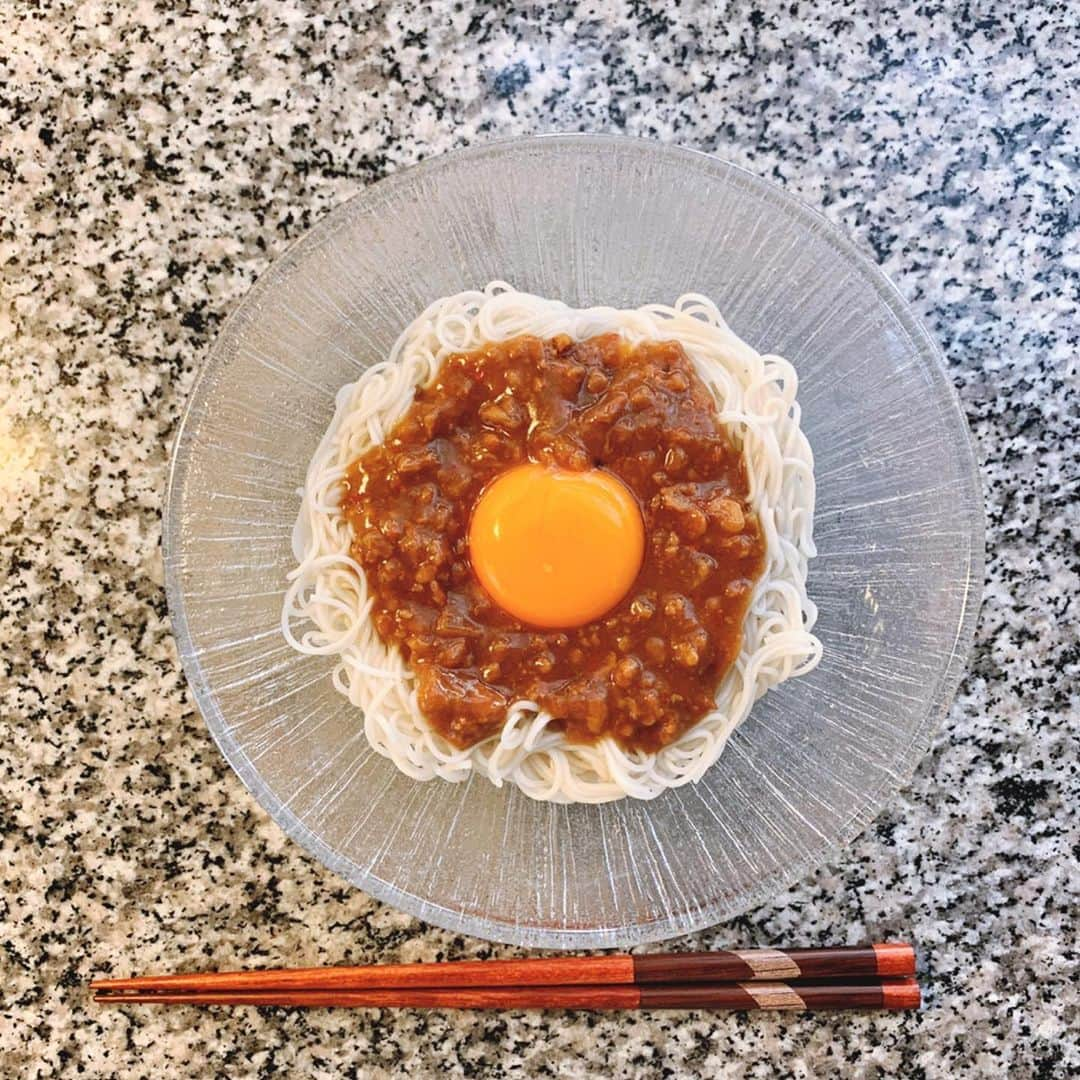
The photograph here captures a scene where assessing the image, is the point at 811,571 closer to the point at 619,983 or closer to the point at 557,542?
the point at 557,542

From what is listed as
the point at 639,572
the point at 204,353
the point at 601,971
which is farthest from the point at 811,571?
the point at 204,353

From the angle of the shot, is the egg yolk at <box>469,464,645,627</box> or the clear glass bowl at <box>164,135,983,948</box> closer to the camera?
the egg yolk at <box>469,464,645,627</box>

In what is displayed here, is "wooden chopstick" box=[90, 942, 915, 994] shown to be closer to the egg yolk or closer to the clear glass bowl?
A: the clear glass bowl

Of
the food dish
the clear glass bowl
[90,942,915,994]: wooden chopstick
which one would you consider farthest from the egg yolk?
[90,942,915,994]: wooden chopstick

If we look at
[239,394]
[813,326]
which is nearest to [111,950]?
[239,394]

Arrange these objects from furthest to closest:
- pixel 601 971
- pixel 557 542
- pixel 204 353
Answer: pixel 204 353, pixel 601 971, pixel 557 542

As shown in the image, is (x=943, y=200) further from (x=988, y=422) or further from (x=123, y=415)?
(x=123, y=415)

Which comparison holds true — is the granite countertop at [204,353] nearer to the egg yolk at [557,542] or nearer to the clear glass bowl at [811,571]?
the clear glass bowl at [811,571]
